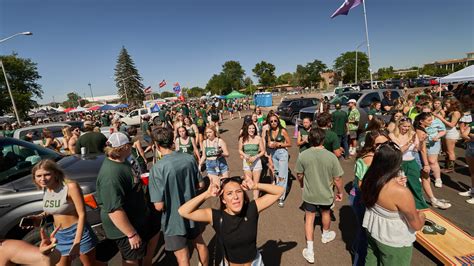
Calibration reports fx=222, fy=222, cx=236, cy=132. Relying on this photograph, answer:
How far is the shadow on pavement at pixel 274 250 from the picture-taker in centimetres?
318

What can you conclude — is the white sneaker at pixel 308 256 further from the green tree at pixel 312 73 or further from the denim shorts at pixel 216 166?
the green tree at pixel 312 73

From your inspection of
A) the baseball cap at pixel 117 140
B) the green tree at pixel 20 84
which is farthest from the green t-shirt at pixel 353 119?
the green tree at pixel 20 84

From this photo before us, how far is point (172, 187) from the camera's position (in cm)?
241

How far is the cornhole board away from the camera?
261cm

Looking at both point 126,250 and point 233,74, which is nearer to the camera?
point 126,250

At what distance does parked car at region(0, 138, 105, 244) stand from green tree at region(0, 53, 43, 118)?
37.2 meters

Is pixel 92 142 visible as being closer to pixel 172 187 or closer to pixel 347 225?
pixel 172 187

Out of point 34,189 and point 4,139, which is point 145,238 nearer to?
point 34,189

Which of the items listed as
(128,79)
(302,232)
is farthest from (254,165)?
(128,79)

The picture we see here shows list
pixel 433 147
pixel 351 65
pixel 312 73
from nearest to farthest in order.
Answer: pixel 433 147 → pixel 351 65 → pixel 312 73

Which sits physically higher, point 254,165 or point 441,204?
point 254,165

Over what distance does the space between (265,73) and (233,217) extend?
88.3 metres

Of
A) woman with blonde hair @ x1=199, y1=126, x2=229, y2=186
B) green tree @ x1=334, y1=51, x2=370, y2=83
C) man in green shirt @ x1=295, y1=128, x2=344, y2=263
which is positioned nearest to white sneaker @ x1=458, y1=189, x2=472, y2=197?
man in green shirt @ x1=295, y1=128, x2=344, y2=263

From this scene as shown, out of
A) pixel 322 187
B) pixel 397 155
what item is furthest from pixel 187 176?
pixel 397 155
